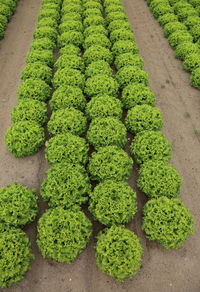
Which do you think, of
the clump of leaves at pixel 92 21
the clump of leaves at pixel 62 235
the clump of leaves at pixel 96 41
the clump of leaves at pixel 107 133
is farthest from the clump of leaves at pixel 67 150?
the clump of leaves at pixel 92 21

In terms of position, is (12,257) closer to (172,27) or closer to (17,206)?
(17,206)

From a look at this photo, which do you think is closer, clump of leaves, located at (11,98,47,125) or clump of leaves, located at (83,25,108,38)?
clump of leaves, located at (11,98,47,125)

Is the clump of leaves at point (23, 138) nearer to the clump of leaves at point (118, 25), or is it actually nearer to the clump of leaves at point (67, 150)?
the clump of leaves at point (67, 150)

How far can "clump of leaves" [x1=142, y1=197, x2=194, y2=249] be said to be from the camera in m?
8.19

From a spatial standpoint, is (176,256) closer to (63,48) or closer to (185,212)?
(185,212)

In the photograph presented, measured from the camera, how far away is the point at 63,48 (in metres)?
14.9

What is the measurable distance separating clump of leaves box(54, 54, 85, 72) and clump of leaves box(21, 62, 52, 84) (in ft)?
2.77

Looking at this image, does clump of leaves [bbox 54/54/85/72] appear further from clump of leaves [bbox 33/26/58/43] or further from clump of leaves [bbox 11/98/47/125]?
clump of leaves [bbox 33/26/58/43]

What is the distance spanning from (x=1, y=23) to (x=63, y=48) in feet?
26.1

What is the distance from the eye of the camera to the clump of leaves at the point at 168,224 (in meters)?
8.19

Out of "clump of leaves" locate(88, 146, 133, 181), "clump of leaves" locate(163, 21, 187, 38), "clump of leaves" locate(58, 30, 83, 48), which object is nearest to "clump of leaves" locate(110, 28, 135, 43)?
"clump of leaves" locate(58, 30, 83, 48)

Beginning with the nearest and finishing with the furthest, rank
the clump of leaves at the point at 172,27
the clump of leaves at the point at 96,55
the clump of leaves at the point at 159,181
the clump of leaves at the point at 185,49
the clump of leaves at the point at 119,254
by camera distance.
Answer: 1. the clump of leaves at the point at 119,254
2. the clump of leaves at the point at 159,181
3. the clump of leaves at the point at 96,55
4. the clump of leaves at the point at 185,49
5. the clump of leaves at the point at 172,27

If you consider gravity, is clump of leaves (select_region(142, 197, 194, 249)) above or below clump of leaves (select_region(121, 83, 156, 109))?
below

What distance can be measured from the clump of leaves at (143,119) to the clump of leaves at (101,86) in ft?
6.47
